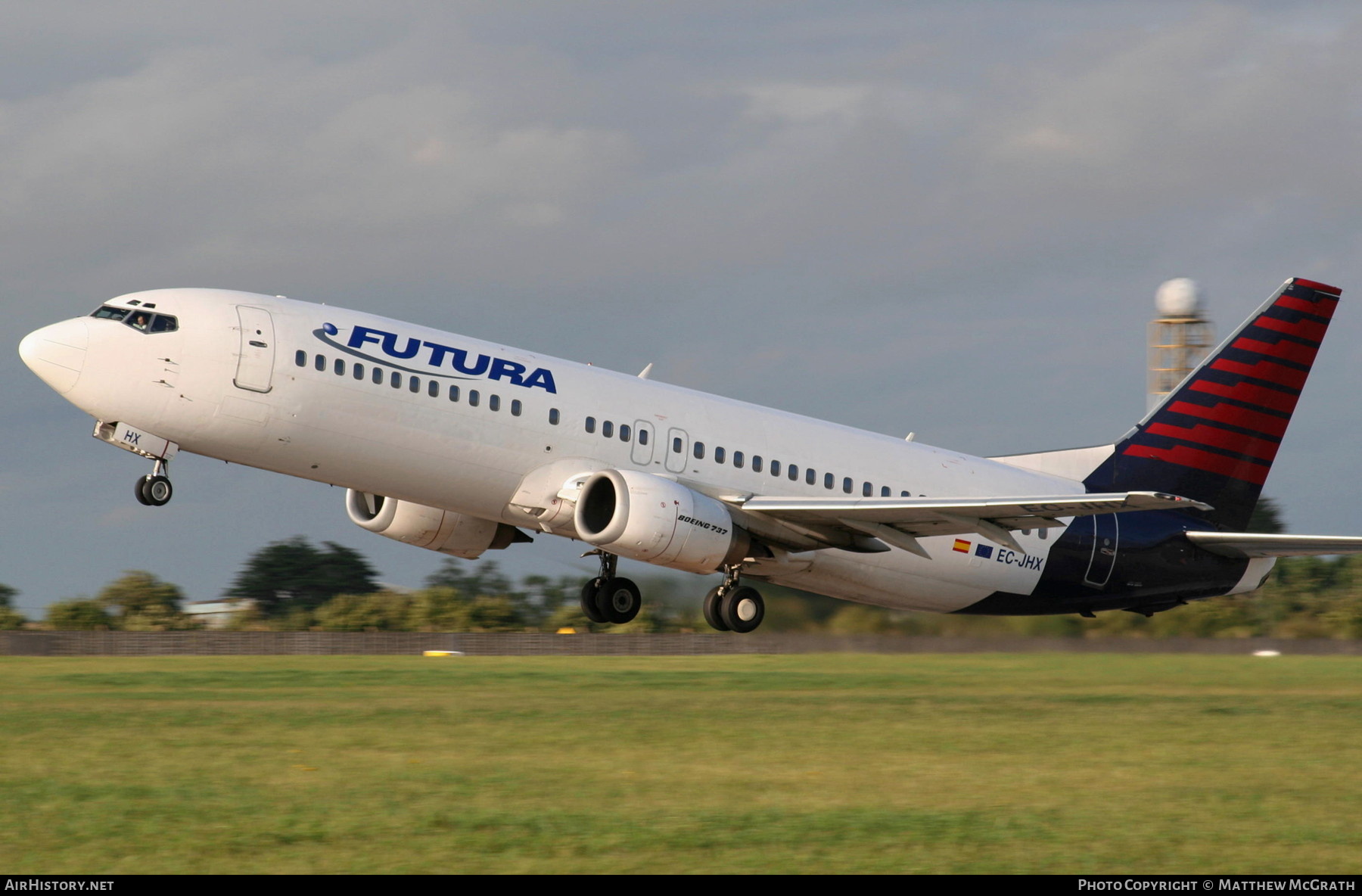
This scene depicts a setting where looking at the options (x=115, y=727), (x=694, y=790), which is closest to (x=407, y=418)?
(x=115, y=727)

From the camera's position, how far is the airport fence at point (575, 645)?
3600 cm

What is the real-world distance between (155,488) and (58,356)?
2.64 m

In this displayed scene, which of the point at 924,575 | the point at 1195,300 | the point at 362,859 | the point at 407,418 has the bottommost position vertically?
the point at 362,859

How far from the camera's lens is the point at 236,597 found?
6706cm

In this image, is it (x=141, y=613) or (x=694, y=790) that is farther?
(x=141, y=613)

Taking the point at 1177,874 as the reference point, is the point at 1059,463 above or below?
above

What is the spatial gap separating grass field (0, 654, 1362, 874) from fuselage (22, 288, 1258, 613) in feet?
12.2

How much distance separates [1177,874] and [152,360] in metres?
17.2

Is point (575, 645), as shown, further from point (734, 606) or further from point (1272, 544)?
point (1272, 544)

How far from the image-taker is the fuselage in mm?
23516

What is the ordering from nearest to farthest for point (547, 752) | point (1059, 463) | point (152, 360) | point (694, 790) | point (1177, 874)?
point (1177, 874)
point (694, 790)
point (547, 752)
point (152, 360)
point (1059, 463)

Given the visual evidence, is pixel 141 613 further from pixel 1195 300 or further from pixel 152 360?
pixel 1195 300

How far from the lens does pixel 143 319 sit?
23750 millimetres

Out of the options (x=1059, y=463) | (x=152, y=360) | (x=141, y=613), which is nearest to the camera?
(x=152, y=360)
